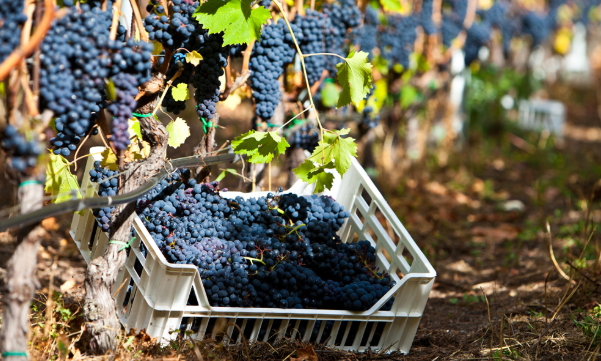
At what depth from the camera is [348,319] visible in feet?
6.93

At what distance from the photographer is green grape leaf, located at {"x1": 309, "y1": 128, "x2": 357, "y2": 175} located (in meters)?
2.19

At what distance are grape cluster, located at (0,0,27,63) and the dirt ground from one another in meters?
0.79

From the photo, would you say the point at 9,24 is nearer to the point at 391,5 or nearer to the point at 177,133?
the point at 177,133

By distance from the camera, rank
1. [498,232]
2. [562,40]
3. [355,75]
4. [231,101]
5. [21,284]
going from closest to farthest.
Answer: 1. [21,284]
2. [355,75]
3. [231,101]
4. [498,232]
5. [562,40]

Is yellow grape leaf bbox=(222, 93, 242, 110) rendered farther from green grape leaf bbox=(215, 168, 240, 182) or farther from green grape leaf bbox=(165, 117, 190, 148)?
green grape leaf bbox=(165, 117, 190, 148)

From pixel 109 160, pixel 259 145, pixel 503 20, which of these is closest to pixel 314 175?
pixel 259 145

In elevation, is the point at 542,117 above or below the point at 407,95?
below

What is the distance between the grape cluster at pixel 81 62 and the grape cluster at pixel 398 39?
2.91 m

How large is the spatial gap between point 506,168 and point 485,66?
1.50 metres

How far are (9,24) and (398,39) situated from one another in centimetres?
336

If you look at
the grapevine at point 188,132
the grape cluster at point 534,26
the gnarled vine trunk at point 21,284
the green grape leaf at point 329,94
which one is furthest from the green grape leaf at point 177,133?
the grape cluster at point 534,26

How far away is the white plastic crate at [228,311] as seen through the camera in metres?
1.96

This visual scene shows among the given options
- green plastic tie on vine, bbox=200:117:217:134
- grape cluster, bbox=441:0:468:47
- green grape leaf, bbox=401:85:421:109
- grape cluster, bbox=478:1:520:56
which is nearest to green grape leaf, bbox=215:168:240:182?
green plastic tie on vine, bbox=200:117:217:134

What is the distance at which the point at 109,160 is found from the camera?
6.85 feet
